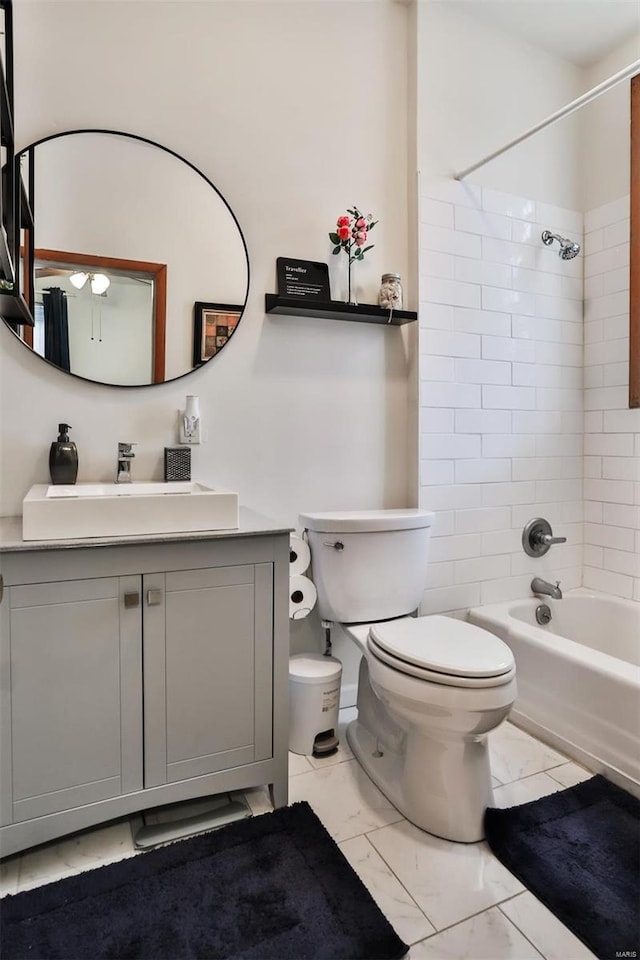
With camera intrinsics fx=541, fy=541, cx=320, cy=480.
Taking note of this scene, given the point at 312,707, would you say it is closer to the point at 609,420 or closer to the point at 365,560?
the point at 365,560

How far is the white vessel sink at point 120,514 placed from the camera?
52.2 inches

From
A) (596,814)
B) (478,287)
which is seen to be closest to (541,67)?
(478,287)

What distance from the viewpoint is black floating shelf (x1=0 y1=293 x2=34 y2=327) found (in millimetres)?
1549

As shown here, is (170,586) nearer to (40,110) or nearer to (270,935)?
(270,935)

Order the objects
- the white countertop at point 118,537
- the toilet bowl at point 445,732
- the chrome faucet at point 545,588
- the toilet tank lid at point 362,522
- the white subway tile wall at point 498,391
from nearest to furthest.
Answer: the white countertop at point 118,537 < the toilet bowl at point 445,732 < the toilet tank lid at point 362,522 < the white subway tile wall at point 498,391 < the chrome faucet at point 545,588

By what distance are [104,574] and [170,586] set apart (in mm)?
171

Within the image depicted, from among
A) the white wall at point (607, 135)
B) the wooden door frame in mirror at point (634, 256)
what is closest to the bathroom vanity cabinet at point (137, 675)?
the wooden door frame in mirror at point (634, 256)

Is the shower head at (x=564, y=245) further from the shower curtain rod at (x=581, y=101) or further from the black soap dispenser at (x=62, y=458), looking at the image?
the black soap dispenser at (x=62, y=458)

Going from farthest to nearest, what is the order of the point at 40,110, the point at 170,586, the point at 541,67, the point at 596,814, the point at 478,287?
1. the point at 541,67
2. the point at 478,287
3. the point at 40,110
4. the point at 596,814
5. the point at 170,586

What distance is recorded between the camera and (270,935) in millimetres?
1193

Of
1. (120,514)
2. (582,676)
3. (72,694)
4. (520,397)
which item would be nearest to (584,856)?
(582,676)

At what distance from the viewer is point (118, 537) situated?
139 centimetres

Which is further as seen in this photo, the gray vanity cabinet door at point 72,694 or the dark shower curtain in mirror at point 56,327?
the dark shower curtain in mirror at point 56,327

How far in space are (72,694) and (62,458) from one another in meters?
0.71
